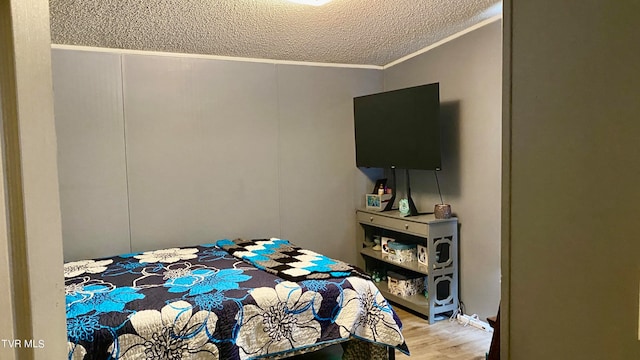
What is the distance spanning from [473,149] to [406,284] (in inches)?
50.6

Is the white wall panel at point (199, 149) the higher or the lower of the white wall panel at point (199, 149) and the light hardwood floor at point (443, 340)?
the higher

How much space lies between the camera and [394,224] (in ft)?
12.8

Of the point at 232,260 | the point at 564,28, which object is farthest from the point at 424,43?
the point at 564,28

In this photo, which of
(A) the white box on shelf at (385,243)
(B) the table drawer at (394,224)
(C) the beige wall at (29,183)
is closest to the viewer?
(C) the beige wall at (29,183)

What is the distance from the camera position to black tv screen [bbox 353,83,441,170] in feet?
11.7

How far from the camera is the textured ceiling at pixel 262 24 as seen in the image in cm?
277

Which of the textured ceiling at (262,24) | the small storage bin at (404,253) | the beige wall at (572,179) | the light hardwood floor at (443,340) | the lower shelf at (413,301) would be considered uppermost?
the textured ceiling at (262,24)

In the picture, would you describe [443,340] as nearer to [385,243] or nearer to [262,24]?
[385,243]

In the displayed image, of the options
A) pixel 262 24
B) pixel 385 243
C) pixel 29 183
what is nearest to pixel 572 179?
pixel 29 183

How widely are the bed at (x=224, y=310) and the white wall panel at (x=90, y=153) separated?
44 centimetres

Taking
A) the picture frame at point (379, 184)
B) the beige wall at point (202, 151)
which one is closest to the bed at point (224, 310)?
the beige wall at point (202, 151)

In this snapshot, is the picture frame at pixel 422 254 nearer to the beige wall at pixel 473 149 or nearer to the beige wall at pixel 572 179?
the beige wall at pixel 473 149

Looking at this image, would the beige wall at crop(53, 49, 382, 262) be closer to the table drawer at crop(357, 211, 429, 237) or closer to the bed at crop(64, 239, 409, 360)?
the table drawer at crop(357, 211, 429, 237)

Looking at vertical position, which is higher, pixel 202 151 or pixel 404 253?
pixel 202 151
